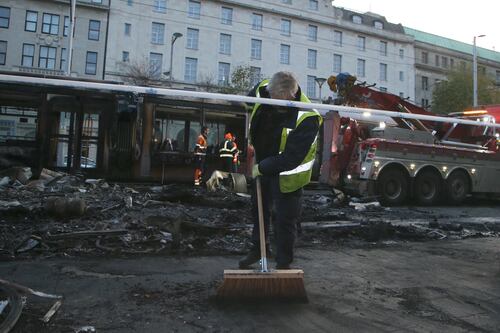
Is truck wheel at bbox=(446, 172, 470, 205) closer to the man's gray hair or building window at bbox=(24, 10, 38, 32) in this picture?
the man's gray hair

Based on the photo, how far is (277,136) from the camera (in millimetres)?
3977

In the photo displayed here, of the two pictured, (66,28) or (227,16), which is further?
(227,16)

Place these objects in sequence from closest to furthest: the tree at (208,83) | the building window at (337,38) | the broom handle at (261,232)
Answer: the broom handle at (261,232)
the tree at (208,83)
the building window at (337,38)

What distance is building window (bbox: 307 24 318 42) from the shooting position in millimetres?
53000

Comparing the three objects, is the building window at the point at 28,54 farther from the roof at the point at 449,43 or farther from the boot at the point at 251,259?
the roof at the point at 449,43

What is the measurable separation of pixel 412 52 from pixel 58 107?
186ft

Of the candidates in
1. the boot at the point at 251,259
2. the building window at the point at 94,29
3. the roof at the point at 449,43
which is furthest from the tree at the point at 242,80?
the boot at the point at 251,259

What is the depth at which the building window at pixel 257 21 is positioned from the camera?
163 ft

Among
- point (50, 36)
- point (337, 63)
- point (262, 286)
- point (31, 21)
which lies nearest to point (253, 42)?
point (337, 63)

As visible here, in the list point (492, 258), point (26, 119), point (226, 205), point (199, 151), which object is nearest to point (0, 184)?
point (26, 119)

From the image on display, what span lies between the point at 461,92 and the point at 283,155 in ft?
144

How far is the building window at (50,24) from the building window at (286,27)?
23.7m

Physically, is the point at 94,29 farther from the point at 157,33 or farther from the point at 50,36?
the point at 157,33

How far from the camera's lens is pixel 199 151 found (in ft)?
Answer: 42.5
